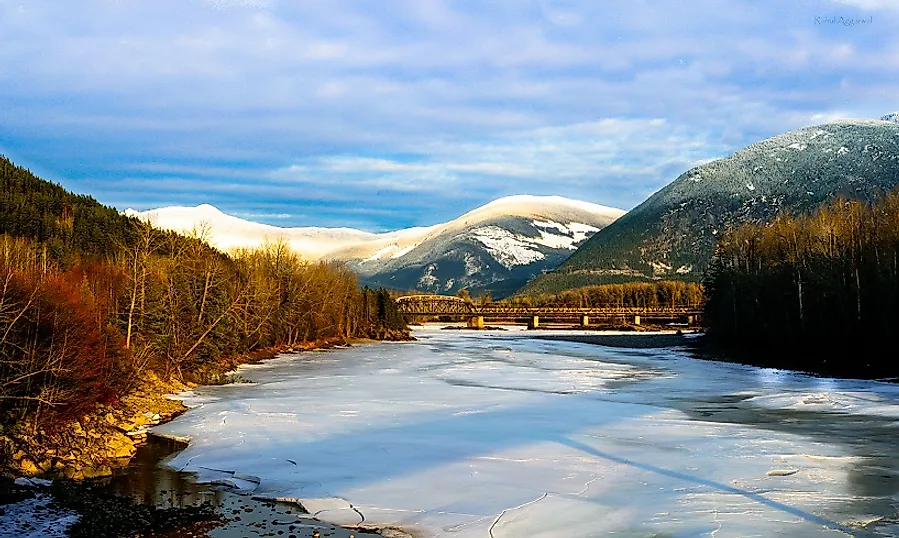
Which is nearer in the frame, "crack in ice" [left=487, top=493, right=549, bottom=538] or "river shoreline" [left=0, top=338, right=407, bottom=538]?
"crack in ice" [left=487, top=493, right=549, bottom=538]

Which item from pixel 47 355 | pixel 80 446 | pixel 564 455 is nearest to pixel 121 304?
pixel 47 355

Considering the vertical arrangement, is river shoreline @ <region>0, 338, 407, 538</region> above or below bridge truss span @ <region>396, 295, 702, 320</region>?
below

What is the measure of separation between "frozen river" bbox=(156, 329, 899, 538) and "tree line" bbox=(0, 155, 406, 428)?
3.52 meters

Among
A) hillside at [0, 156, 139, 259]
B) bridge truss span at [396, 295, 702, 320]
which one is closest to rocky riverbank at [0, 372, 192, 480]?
hillside at [0, 156, 139, 259]

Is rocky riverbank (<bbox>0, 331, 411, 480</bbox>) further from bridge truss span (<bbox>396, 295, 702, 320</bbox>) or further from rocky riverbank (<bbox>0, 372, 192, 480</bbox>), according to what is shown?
bridge truss span (<bbox>396, 295, 702, 320</bbox>)

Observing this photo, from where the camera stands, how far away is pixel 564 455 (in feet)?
65.9

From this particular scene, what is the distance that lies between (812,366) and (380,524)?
4363cm

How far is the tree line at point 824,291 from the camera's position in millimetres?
45031

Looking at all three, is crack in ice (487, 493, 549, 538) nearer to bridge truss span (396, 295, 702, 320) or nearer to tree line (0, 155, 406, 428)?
tree line (0, 155, 406, 428)

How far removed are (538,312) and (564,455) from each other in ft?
501

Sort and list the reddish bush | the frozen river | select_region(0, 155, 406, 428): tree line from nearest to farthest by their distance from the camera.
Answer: the frozen river → the reddish bush → select_region(0, 155, 406, 428): tree line

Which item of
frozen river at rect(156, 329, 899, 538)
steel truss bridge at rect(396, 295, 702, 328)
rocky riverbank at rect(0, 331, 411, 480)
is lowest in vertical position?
frozen river at rect(156, 329, 899, 538)

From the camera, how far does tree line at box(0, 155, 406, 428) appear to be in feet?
67.8

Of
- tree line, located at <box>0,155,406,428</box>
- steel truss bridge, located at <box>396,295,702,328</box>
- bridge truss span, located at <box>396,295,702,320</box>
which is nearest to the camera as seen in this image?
Answer: tree line, located at <box>0,155,406,428</box>
